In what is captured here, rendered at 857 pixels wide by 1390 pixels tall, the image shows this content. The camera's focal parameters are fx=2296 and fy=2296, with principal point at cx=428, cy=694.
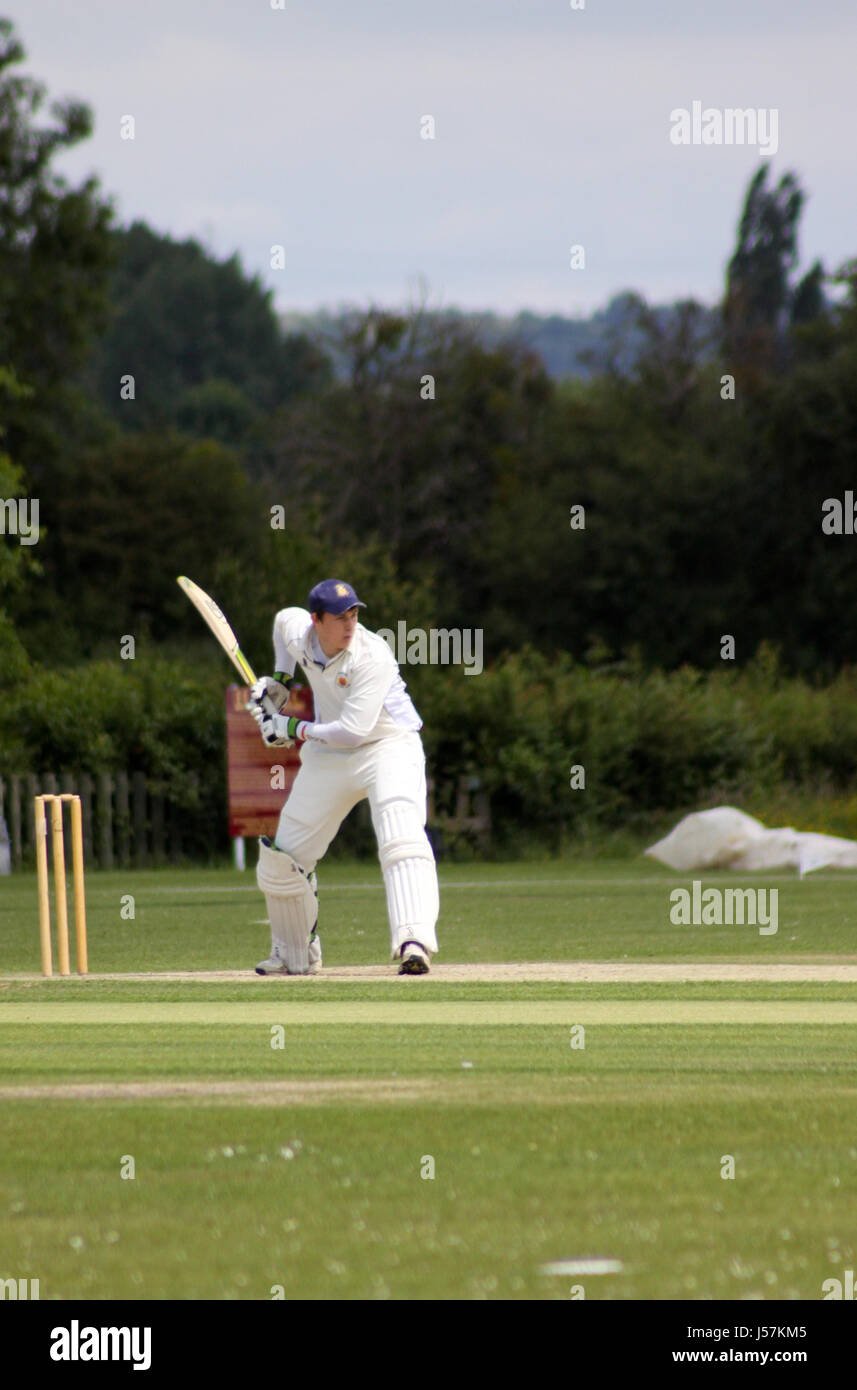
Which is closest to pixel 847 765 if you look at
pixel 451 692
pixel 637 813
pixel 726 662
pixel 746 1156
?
pixel 637 813

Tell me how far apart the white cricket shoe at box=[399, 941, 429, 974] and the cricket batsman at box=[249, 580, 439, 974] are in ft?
0.04

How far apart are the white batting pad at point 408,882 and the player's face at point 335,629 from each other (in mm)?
922

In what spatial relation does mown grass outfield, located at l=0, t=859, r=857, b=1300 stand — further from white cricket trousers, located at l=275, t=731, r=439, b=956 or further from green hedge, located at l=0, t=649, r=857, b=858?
green hedge, located at l=0, t=649, r=857, b=858

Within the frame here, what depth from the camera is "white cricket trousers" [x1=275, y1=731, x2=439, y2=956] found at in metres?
11.5

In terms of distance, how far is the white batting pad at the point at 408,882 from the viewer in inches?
450

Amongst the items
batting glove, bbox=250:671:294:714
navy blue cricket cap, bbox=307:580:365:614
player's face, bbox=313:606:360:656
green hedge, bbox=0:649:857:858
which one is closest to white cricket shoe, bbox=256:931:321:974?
batting glove, bbox=250:671:294:714

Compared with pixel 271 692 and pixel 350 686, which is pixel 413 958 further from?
pixel 271 692

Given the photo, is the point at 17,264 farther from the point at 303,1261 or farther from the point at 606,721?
the point at 303,1261

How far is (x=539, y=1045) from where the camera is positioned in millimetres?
9039

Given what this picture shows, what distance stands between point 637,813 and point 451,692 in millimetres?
2979

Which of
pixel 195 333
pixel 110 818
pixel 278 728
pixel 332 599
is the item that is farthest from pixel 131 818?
pixel 195 333

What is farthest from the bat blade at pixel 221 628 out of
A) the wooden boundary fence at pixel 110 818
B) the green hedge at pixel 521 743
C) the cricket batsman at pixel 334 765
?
the green hedge at pixel 521 743

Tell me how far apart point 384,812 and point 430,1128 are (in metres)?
4.79
